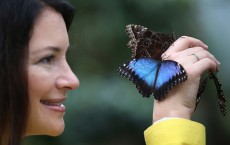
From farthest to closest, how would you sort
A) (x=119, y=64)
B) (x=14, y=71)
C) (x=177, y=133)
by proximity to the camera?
(x=119, y=64)
(x=177, y=133)
(x=14, y=71)

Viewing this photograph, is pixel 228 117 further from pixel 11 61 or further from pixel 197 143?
pixel 11 61

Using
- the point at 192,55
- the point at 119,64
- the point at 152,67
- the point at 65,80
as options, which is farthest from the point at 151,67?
the point at 119,64

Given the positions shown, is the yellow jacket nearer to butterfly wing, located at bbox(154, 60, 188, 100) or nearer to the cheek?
butterfly wing, located at bbox(154, 60, 188, 100)

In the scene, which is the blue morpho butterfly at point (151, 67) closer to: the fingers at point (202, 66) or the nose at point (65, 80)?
the fingers at point (202, 66)

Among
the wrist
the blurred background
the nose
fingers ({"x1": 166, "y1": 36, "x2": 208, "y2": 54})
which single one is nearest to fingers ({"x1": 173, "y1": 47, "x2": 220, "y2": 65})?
fingers ({"x1": 166, "y1": 36, "x2": 208, "y2": 54})

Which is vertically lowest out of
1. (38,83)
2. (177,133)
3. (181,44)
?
(177,133)

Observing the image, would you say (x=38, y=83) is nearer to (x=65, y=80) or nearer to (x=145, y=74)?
(x=65, y=80)

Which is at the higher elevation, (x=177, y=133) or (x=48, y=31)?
(x=48, y=31)

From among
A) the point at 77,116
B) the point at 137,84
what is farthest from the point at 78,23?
the point at 137,84
